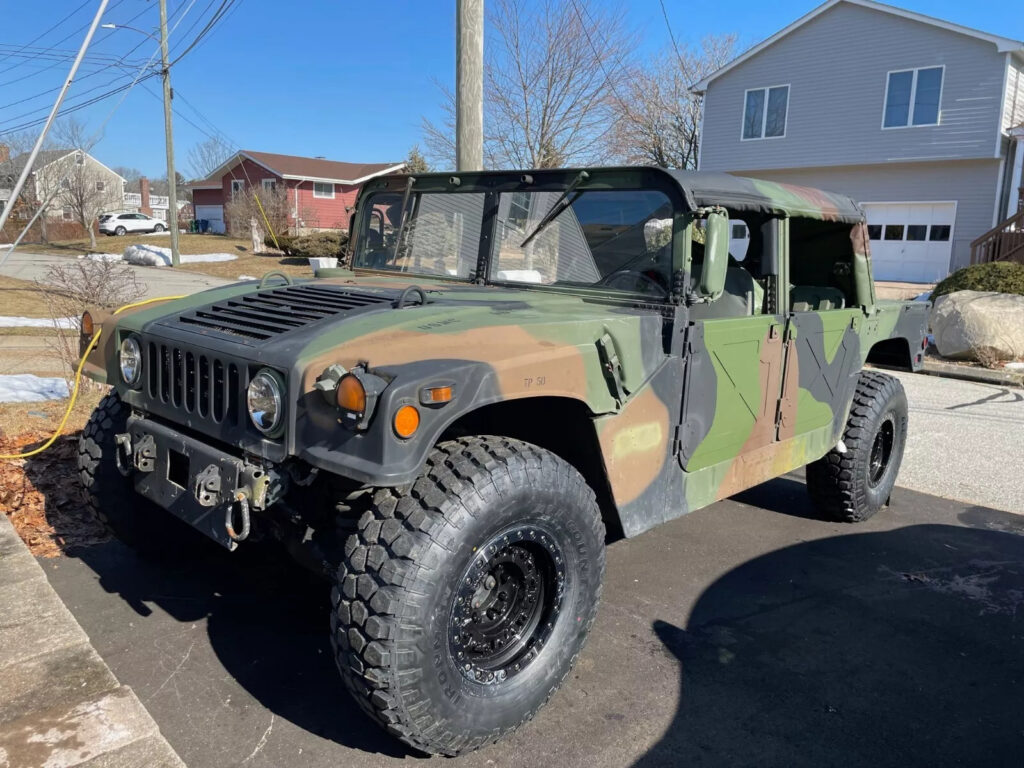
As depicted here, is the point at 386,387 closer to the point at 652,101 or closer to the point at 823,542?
the point at 823,542

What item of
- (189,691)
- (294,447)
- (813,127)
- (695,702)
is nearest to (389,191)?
(294,447)

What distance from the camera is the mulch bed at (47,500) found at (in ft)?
13.6

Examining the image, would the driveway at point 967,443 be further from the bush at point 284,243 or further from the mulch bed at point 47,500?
the bush at point 284,243

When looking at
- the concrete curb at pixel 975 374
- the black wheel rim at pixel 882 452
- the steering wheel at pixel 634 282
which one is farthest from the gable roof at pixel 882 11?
the steering wheel at pixel 634 282

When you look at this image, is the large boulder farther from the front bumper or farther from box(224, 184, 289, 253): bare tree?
box(224, 184, 289, 253): bare tree

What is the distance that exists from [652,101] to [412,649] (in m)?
29.8

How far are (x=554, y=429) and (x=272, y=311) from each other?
116 cm

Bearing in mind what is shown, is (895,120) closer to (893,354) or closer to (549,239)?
(893,354)

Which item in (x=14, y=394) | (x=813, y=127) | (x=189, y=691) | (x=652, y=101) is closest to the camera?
(x=189, y=691)

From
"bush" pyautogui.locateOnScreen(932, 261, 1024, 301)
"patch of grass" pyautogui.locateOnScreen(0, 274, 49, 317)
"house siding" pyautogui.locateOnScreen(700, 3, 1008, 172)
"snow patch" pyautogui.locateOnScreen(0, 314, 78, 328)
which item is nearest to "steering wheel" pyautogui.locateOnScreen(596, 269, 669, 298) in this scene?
"patch of grass" pyautogui.locateOnScreen(0, 274, 49, 317)

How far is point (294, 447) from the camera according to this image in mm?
2463

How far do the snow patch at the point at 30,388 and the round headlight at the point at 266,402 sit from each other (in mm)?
4973

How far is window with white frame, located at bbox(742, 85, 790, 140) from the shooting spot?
2170 cm

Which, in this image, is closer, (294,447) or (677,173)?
(294,447)
